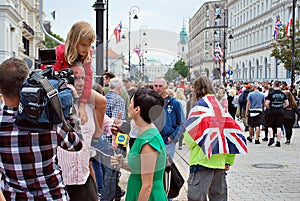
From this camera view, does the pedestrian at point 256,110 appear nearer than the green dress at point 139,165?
No

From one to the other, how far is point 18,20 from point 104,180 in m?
41.8

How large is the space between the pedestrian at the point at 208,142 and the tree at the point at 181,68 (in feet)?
0.49

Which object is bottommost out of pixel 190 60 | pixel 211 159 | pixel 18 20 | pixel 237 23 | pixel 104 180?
pixel 104 180

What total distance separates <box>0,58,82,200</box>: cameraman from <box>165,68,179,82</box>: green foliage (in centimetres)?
208

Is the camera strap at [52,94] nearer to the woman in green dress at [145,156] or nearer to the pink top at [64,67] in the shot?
the pink top at [64,67]

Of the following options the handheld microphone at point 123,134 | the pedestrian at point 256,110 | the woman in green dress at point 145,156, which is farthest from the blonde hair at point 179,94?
the pedestrian at point 256,110

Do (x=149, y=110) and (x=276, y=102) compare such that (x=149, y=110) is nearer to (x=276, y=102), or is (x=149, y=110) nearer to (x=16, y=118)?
(x=16, y=118)

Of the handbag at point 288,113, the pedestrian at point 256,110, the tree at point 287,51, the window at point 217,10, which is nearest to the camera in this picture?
the window at point 217,10

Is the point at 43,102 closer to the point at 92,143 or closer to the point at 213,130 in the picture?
the point at 92,143

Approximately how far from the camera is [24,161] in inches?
111

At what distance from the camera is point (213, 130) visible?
4.68 m

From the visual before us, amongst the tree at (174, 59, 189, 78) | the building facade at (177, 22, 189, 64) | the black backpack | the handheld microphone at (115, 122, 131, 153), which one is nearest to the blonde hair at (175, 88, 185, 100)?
the tree at (174, 59, 189, 78)

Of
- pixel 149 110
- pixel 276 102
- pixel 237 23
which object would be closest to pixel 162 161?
pixel 149 110

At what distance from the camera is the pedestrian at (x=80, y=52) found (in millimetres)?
3174
